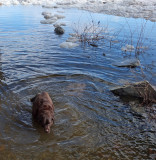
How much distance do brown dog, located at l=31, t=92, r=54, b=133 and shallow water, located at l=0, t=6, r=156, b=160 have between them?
0.19 m

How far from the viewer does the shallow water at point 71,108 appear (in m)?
4.27

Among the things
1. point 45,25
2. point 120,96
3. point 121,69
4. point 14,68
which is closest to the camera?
point 120,96

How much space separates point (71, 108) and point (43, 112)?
3.50ft

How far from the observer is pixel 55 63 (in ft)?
28.9

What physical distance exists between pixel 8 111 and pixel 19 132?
94cm

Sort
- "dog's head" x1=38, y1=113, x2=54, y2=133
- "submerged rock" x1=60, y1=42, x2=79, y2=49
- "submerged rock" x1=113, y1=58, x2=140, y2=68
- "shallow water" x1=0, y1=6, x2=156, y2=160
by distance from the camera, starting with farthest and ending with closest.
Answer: "submerged rock" x1=60, y1=42, x2=79, y2=49 < "submerged rock" x1=113, y1=58, x2=140, y2=68 < "dog's head" x1=38, y1=113, x2=54, y2=133 < "shallow water" x1=0, y1=6, x2=156, y2=160

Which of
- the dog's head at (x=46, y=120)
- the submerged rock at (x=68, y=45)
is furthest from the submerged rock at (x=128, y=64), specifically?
the dog's head at (x=46, y=120)

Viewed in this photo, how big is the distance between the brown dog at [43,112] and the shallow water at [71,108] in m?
0.19

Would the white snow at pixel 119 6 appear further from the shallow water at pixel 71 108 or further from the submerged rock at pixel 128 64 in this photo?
the shallow water at pixel 71 108

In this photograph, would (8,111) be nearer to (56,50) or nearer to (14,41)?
(56,50)

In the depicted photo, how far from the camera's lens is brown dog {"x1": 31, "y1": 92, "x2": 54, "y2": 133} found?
4664mm

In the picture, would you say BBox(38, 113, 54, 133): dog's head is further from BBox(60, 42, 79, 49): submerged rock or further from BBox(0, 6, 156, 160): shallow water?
BBox(60, 42, 79, 49): submerged rock

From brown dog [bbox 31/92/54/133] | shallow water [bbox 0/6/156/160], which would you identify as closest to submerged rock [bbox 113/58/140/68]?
shallow water [bbox 0/6/156/160]

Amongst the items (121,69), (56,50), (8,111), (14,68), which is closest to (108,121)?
(8,111)
